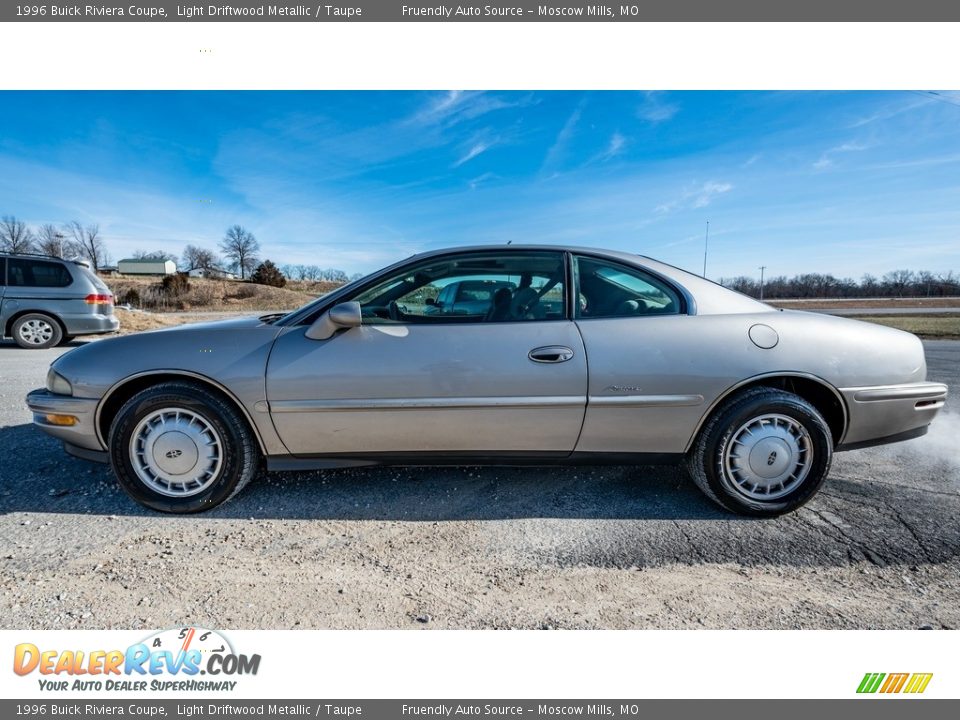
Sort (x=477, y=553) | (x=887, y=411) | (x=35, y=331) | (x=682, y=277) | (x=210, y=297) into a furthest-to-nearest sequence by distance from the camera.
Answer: (x=210, y=297)
(x=35, y=331)
(x=682, y=277)
(x=887, y=411)
(x=477, y=553)

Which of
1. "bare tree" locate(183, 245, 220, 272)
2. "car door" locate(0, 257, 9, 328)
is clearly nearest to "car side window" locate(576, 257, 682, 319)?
"car door" locate(0, 257, 9, 328)

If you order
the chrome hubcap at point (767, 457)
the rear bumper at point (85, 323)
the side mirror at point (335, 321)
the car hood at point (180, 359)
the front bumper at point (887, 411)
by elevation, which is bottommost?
the chrome hubcap at point (767, 457)

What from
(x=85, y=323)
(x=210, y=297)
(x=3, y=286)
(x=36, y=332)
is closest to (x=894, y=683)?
(x=85, y=323)

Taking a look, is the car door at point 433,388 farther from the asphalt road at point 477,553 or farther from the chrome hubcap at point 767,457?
the chrome hubcap at point 767,457

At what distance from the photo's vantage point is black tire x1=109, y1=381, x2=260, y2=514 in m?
2.28

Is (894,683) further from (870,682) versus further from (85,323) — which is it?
(85,323)

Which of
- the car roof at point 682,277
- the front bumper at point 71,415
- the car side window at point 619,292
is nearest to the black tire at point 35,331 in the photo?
the front bumper at point 71,415

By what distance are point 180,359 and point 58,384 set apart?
0.75 meters

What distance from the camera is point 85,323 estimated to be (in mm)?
7906

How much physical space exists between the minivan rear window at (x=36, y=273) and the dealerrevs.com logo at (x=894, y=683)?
1090cm

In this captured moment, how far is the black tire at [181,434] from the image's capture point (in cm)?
228

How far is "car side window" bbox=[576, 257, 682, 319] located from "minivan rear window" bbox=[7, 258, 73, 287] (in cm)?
952

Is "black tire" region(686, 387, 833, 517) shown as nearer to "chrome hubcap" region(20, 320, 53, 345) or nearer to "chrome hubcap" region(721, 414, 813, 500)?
"chrome hubcap" region(721, 414, 813, 500)

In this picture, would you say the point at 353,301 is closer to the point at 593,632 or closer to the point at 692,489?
the point at 593,632
